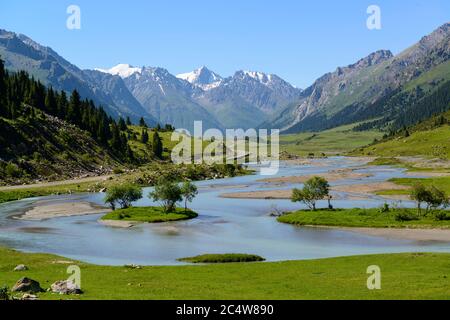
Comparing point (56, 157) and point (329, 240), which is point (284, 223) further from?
point (56, 157)

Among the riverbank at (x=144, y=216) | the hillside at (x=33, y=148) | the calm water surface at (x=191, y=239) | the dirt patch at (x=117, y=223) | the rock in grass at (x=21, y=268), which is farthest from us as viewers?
the hillside at (x=33, y=148)

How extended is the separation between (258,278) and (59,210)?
78.1m

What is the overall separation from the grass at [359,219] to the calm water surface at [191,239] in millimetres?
4207

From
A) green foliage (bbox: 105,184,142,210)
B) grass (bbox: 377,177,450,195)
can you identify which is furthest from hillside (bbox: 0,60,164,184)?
grass (bbox: 377,177,450,195)

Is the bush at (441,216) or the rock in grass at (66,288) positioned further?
the bush at (441,216)

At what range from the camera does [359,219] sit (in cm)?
9481

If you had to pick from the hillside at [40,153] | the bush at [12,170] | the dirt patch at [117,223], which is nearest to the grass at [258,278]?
the dirt patch at [117,223]

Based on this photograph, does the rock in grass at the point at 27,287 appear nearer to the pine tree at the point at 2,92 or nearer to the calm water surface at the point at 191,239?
the calm water surface at the point at 191,239

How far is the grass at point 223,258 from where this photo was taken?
64062 mm

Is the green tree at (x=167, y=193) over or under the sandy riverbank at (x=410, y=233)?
over

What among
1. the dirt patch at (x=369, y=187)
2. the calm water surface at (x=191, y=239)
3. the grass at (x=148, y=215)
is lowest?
the calm water surface at (x=191, y=239)

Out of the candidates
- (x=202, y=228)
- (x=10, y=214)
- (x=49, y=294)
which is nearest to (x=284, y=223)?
(x=202, y=228)

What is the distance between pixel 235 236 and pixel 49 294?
49.7 meters
